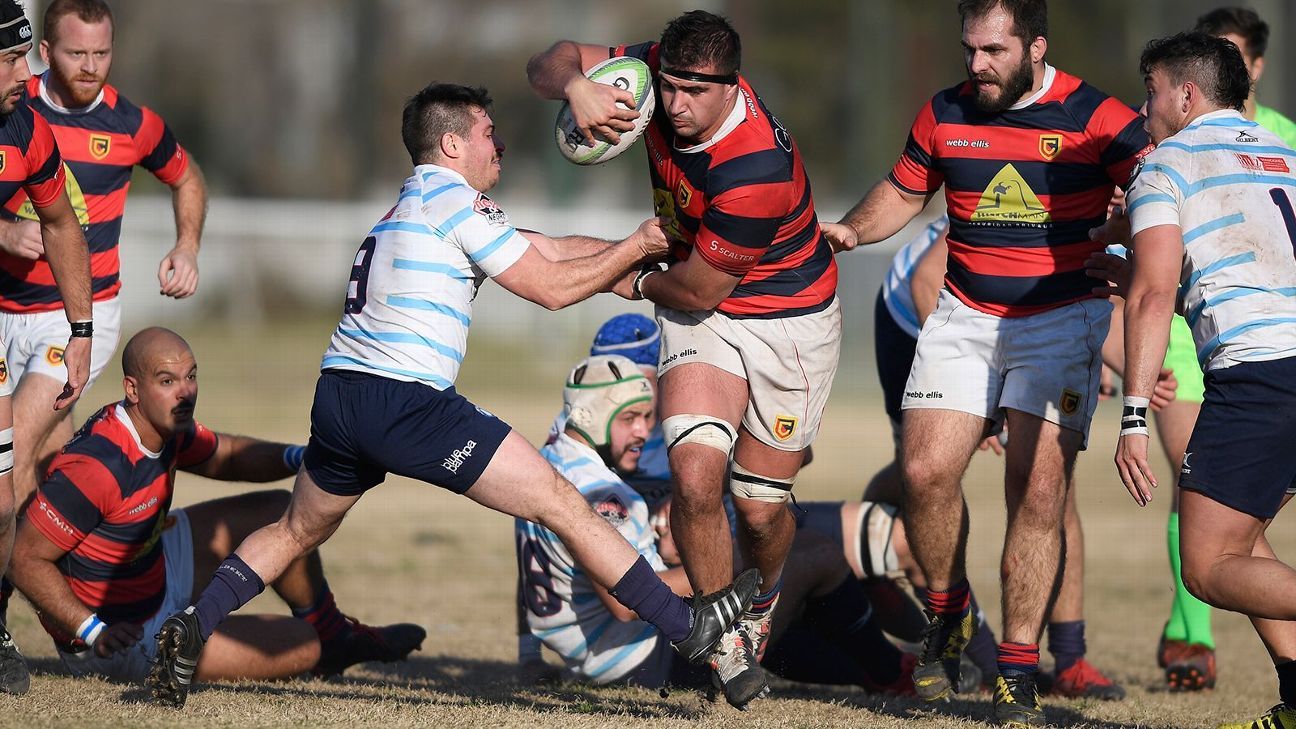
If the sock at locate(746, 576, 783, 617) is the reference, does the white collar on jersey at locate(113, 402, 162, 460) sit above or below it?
above

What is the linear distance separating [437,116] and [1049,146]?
2.41 meters

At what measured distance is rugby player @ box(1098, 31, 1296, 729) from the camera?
4.86 m

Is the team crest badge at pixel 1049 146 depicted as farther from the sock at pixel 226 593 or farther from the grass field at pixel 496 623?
the sock at pixel 226 593

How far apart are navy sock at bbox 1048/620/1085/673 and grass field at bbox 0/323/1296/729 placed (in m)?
0.32

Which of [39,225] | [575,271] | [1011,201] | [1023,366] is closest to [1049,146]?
[1011,201]

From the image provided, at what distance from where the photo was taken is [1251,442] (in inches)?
191

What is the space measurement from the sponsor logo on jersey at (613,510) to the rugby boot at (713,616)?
73 centimetres

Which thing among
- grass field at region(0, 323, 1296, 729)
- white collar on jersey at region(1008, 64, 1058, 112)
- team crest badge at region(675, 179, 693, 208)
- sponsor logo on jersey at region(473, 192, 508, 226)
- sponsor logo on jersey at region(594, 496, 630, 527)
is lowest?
grass field at region(0, 323, 1296, 729)

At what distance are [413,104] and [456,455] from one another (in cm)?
140

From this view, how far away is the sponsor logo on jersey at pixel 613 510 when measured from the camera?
6043 mm

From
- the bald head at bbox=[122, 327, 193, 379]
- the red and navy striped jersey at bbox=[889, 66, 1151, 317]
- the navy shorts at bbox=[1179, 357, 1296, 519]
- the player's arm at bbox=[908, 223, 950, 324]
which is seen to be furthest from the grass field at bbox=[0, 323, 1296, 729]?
the player's arm at bbox=[908, 223, 950, 324]

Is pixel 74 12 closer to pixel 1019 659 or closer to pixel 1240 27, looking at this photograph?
pixel 1019 659

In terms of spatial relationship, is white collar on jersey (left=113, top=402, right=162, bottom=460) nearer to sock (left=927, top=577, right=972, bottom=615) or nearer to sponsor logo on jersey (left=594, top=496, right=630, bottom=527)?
sponsor logo on jersey (left=594, top=496, right=630, bottom=527)

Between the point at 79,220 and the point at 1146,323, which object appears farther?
the point at 79,220
